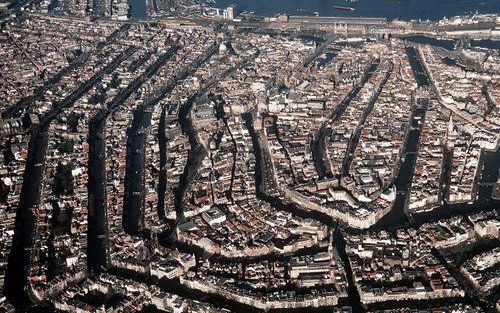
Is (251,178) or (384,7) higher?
(384,7)

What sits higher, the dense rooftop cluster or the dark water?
the dark water

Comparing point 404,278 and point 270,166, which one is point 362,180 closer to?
point 270,166

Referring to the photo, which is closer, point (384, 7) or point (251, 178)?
point (251, 178)

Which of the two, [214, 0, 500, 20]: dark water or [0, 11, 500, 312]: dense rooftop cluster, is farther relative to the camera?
[214, 0, 500, 20]: dark water

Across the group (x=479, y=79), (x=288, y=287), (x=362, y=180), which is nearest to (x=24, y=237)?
(x=288, y=287)

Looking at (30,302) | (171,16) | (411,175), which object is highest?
(171,16)

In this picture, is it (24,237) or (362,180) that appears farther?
(362,180)

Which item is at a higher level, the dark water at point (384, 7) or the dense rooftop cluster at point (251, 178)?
the dark water at point (384, 7)

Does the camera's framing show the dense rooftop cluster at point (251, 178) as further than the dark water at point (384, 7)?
No
